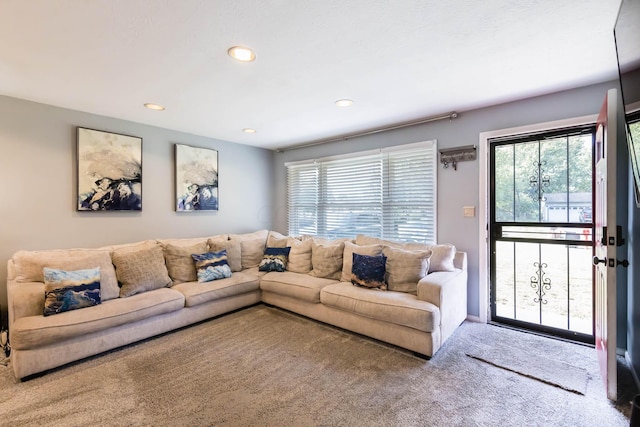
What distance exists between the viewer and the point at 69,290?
2.51 meters

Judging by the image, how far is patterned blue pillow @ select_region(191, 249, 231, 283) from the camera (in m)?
3.49

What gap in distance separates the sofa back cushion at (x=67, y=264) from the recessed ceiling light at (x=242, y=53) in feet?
7.70

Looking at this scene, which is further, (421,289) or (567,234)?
(567,234)

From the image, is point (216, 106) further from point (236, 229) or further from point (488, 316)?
point (488, 316)

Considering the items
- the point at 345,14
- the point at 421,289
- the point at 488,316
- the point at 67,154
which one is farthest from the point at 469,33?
the point at 67,154

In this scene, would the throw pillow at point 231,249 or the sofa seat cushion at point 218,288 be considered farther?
the throw pillow at point 231,249

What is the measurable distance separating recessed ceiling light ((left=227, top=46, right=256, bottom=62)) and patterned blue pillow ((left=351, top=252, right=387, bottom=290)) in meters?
2.20

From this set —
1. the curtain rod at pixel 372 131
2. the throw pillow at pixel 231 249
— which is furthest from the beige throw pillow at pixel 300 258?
A: the curtain rod at pixel 372 131

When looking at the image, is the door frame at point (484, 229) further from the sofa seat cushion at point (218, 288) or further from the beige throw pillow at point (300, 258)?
the sofa seat cushion at point (218, 288)

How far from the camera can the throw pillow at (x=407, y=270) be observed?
298 centimetres

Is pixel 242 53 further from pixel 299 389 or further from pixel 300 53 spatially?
pixel 299 389

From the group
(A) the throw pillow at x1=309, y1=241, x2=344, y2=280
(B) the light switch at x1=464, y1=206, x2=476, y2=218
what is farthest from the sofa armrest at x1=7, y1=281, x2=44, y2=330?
(B) the light switch at x1=464, y1=206, x2=476, y2=218

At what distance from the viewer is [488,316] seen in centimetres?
327

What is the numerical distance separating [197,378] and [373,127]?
3.40m
